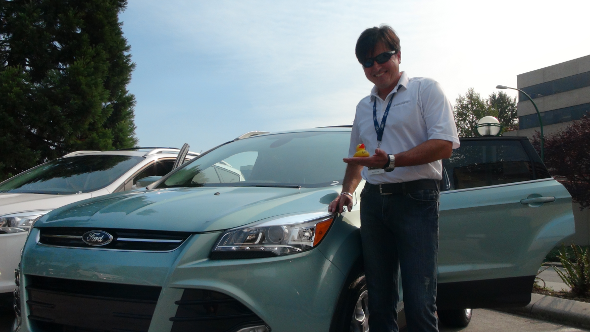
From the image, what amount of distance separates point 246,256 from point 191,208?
43 cm

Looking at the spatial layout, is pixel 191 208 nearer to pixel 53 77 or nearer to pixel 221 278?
pixel 221 278

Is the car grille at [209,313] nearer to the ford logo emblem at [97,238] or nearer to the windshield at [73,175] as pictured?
the ford logo emblem at [97,238]

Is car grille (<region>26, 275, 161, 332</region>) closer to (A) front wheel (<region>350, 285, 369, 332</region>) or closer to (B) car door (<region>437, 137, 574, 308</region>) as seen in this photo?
(A) front wheel (<region>350, 285, 369, 332</region>)

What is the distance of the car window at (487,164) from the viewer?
3.65 metres

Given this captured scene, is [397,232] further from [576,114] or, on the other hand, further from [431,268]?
[576,114]

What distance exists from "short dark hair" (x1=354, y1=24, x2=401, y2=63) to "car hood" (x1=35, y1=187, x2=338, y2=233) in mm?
776

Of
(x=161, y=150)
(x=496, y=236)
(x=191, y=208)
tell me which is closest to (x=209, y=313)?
(x=191, y=208)

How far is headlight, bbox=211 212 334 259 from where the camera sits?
7.29ft

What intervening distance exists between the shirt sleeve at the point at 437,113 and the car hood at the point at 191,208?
0.65m

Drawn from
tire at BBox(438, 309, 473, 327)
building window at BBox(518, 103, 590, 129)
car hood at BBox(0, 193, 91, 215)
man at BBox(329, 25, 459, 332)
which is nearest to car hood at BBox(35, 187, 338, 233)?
man at BBox(329, 25, 459, 332)

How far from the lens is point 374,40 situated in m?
2.71

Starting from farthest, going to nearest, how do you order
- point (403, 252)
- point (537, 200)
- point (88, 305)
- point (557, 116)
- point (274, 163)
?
point (557, 116) → point (274, 163) → point (537, 200) → point (403, 252) → point (88, 305)

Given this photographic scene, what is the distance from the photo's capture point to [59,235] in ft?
8.30

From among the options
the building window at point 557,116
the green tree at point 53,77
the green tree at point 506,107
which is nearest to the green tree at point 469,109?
the building window at point 557,116
